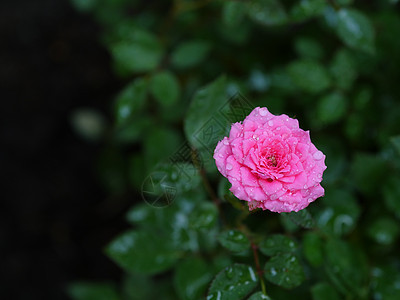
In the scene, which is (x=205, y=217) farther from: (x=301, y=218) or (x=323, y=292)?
(x=323, y=292)

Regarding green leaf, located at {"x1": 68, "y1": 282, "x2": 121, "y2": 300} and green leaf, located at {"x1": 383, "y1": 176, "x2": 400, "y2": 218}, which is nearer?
green leaf, located at {"x1": 383, "y1": 176, "x2": 400, "y2": 218}

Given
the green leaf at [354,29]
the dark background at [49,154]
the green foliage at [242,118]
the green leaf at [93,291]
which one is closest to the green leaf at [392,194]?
the green foliage at [242,118]

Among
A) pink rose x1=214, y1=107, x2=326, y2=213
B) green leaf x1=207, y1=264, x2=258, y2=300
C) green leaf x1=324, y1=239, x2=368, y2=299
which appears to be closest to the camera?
pink rose x1=214, y1=107, x2=326, y2=213

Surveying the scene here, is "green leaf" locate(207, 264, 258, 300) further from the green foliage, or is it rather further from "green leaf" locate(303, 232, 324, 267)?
"green leaf" locate(303, 232, 324, 267)

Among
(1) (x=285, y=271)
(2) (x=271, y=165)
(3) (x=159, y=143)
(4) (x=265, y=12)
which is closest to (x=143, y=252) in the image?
(3) (x=159, y=143)

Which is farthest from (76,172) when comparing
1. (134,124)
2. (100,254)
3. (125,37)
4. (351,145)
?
(351,145)

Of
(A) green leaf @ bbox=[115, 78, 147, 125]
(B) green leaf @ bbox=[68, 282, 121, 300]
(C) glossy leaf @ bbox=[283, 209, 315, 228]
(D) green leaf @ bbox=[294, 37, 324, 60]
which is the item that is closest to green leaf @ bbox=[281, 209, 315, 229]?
(C) glossy leaf @ bbox=[283, 209, 315, 228]

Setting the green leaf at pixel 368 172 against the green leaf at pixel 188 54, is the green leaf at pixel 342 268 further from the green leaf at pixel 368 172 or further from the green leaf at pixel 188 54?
the green leaf at pixel 188 54
